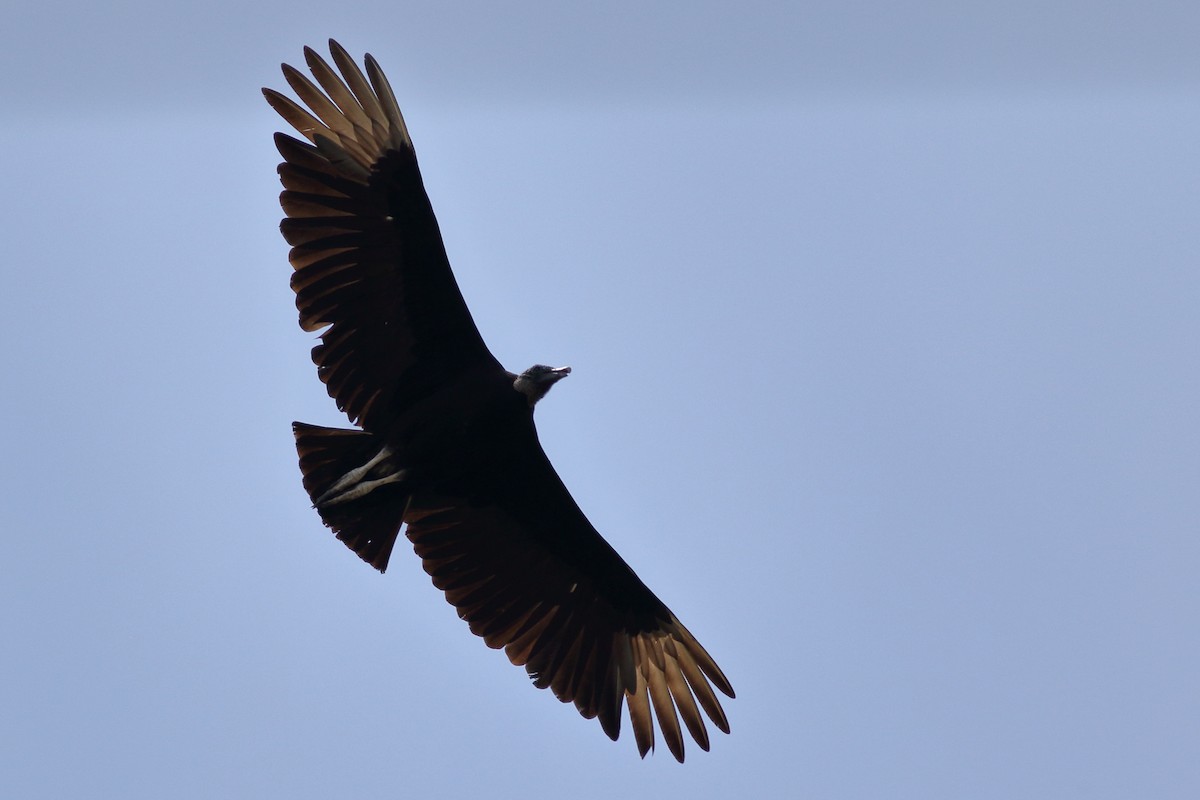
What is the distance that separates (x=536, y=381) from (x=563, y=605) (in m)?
1.80

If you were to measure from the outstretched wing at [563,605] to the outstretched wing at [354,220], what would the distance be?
1.29 meters

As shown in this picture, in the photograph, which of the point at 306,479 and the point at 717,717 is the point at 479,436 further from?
the point at 717,717

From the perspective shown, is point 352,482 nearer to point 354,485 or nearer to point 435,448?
point 354,485

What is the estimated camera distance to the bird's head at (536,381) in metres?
9.59

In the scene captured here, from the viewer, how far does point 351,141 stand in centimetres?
927

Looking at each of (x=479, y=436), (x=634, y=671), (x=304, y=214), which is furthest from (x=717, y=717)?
(x=304, y=214)

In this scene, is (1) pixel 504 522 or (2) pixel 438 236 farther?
(1) pixel 504 522

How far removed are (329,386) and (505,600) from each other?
2.03 meters

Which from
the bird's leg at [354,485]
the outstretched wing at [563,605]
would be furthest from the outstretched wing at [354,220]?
the outstretched wing at [563,605]

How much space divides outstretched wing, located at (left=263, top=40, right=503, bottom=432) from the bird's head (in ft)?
1.98

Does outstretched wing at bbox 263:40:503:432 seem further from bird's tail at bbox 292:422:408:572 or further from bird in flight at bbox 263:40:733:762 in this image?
bird's tail at bbox 292:422:408:572

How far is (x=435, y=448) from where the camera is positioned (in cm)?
948

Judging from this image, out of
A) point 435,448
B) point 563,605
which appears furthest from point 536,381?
point 563,605

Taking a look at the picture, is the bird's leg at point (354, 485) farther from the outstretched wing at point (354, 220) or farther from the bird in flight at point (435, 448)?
the outstretched wing at point (354, 220)
